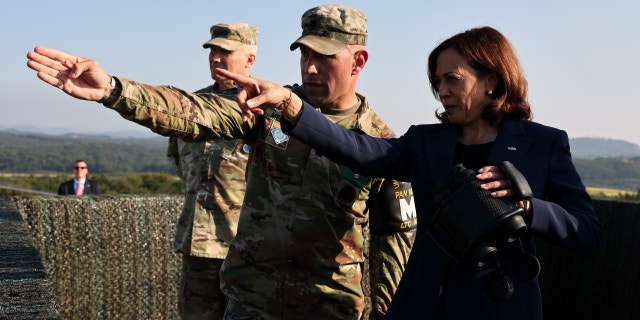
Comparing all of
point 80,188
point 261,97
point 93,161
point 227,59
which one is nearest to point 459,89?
point 261,97

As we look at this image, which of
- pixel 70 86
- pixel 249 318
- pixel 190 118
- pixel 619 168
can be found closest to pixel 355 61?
pixel 190 118

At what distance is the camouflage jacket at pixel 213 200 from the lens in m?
5.51

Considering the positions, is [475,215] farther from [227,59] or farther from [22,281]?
[227,59]

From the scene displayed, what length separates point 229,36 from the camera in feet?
21.0

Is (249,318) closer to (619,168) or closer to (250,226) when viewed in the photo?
(250,226)

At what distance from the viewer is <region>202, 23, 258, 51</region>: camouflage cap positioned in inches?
249

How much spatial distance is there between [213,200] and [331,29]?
2.12 meters

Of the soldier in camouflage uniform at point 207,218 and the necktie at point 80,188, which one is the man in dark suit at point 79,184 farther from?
the soldier in camouflage uniform at point 207,218

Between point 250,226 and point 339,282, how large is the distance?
0.46m

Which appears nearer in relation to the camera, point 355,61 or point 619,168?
point 355,61

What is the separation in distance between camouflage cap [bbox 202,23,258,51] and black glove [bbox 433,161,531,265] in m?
3.77

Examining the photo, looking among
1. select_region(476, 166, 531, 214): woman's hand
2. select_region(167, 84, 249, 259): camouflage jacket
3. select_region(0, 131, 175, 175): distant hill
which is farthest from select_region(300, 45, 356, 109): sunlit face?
select_region(0, 131, 175, 175): distant hill

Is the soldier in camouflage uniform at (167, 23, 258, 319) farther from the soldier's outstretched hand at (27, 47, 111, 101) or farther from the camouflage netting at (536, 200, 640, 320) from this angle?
the camouflage netting at (536, 200, 640, 320)

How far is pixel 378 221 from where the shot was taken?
3.86m
